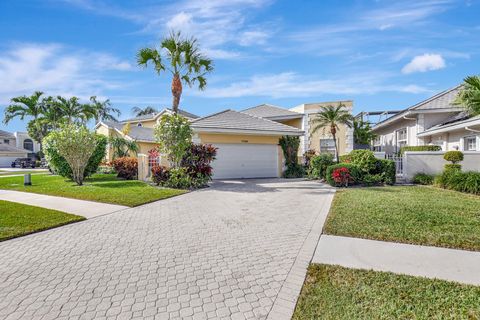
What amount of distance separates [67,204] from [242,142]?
11.2 meters

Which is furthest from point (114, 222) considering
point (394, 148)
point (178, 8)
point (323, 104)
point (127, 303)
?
point (394, 148)

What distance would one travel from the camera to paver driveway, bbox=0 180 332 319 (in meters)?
3.23

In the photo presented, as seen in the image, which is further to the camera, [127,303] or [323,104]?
[323,104]

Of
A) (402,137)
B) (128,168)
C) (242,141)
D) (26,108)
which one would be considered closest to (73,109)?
(26,108)

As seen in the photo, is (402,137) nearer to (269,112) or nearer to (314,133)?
(314,133)

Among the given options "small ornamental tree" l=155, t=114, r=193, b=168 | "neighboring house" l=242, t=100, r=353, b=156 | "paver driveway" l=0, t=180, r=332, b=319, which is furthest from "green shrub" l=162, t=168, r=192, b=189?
"neighboring house" l=242, t=100, r=353, b=156

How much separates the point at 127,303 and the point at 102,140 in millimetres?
15693

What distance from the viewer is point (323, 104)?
74.7ft

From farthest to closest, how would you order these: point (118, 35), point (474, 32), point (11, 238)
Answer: point (118, 35)
point (474, 32)
point (11, 238)

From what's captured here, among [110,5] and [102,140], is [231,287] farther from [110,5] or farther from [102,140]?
[102,140]

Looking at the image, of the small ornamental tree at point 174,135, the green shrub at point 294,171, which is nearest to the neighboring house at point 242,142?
the green shrub at point 294,171

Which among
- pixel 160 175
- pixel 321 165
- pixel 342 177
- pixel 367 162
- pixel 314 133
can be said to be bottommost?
pixel 342 177

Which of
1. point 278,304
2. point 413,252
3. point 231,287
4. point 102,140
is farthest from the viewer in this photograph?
point 102,140

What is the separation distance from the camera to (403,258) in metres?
4.51
